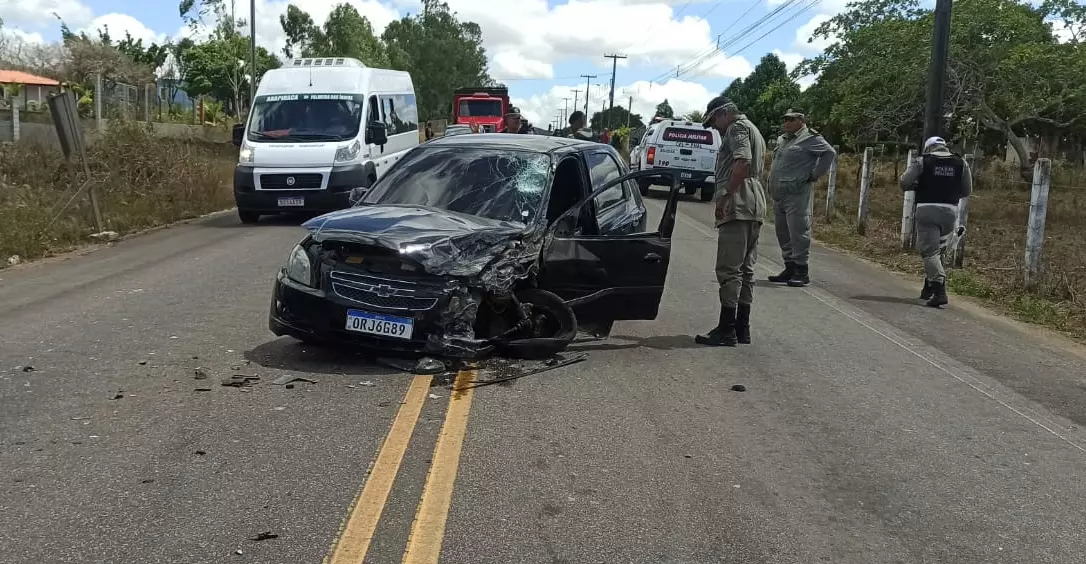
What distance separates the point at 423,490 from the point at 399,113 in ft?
51.3

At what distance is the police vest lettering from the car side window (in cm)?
356

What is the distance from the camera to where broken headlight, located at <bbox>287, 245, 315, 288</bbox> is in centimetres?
609

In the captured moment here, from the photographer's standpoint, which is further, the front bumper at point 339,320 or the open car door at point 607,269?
the open car door at point 607,269

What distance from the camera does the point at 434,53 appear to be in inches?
3118

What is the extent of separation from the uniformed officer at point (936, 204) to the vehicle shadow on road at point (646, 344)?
11.7ft

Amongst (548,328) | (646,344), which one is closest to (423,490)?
(548,328)

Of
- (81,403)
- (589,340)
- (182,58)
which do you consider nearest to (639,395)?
(589,340)

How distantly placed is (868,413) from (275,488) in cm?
348

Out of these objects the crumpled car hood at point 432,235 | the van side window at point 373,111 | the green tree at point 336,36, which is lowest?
the crumpled car hood at point 432,235

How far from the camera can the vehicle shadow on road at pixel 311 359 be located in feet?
19.9

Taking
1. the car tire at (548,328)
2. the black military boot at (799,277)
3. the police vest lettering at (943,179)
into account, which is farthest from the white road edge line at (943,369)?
the car tire at (548,328)

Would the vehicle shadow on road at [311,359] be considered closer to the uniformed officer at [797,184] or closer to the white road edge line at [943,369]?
the white road edge line at [943,369]

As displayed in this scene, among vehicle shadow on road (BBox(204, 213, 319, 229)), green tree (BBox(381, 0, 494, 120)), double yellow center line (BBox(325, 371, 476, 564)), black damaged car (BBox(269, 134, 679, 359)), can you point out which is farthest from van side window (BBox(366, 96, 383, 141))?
green tree (BBox(381, 0, 494, 120))

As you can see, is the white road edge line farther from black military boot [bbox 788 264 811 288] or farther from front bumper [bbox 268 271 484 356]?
front bumper [bbox 268 271 484 356]
